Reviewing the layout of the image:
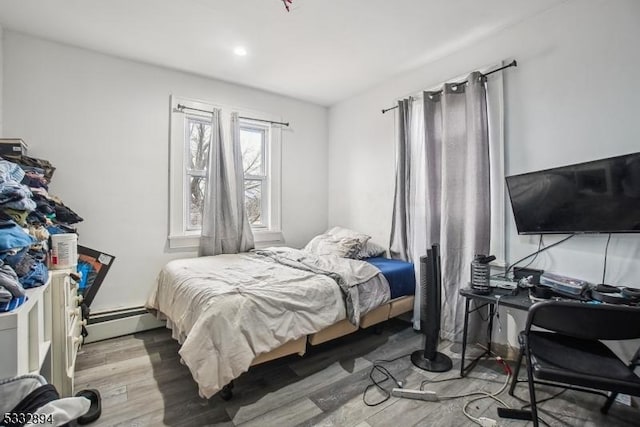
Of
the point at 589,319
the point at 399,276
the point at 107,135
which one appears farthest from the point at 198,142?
the point at 589,319

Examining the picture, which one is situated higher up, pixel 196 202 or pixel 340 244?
pixel 196 202

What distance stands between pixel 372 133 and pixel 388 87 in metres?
0.52

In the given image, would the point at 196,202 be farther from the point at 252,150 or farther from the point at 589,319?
the point at 589,319

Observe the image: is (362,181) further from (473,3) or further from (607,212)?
(607,212)

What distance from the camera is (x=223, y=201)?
3252mm

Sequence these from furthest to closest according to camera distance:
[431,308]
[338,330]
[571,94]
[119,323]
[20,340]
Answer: [119,323], [338,330], [431,308], [571,94], [20,340]

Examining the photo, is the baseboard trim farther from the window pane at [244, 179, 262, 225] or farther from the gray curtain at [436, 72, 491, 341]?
the gray curtain at [436, 72, 491, 341]

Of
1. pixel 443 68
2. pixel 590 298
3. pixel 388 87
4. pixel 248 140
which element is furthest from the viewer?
pixel 248 140

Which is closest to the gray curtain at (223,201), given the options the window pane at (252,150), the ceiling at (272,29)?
the window pane at (252,150)

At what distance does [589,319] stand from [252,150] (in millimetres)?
3383

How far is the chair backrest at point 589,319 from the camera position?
1.34 metres

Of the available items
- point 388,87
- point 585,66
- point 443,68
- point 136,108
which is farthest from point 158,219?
point 585,66

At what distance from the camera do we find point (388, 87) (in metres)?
3.33

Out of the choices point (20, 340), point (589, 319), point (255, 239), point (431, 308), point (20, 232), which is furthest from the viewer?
point (255, 239)
